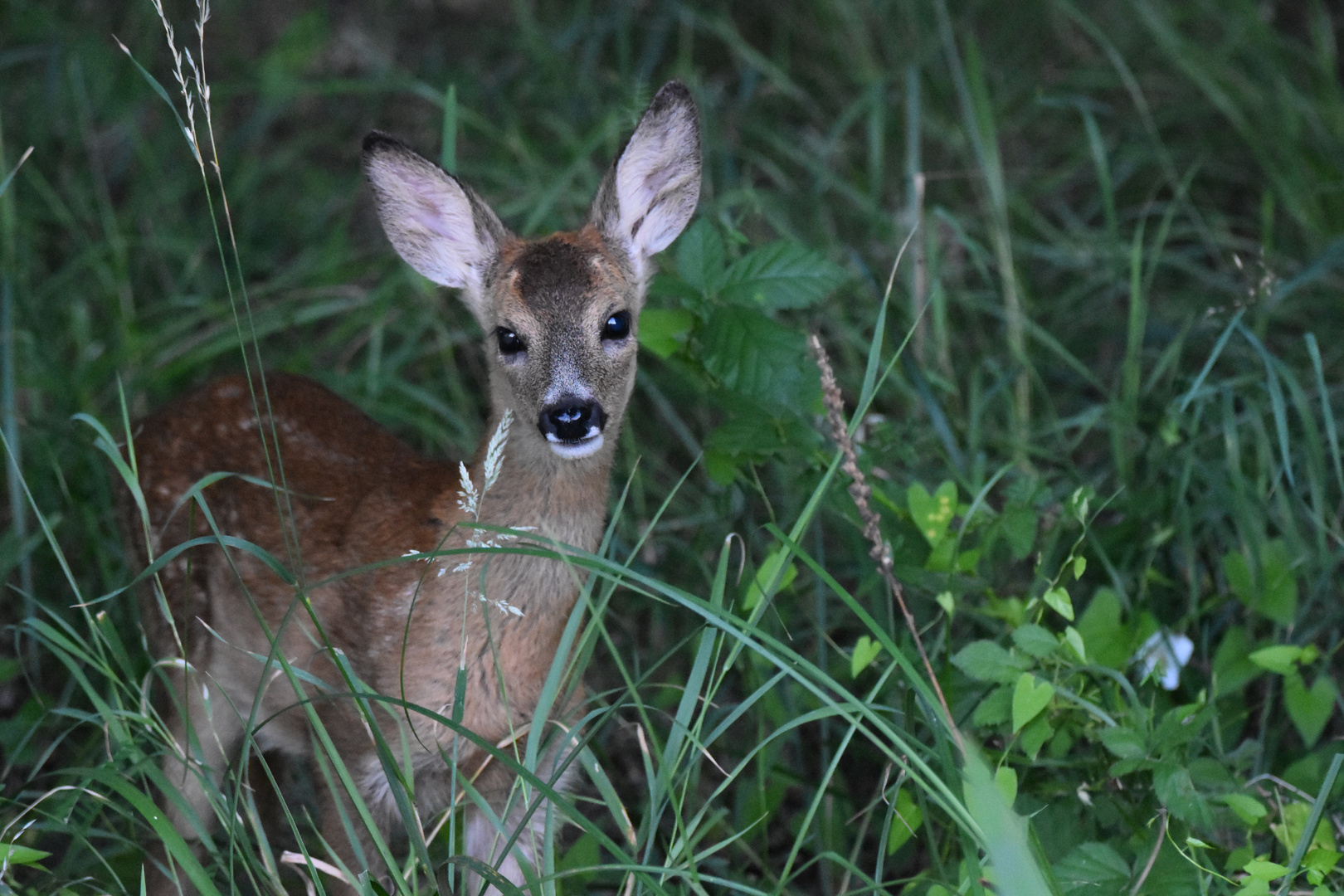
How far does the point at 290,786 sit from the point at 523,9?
293cm

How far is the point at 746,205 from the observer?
336cm

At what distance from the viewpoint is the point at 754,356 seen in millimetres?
2779

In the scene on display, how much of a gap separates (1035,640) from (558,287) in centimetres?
118

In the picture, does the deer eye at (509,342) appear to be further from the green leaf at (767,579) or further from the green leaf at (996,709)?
the green leaf at (996,709)

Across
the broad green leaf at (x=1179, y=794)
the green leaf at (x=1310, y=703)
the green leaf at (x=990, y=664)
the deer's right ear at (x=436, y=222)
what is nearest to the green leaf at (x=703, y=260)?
the deer's right ear at (x=436, y=222)

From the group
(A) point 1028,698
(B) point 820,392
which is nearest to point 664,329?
(B) point 820,392

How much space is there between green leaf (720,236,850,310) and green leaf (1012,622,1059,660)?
786 mm

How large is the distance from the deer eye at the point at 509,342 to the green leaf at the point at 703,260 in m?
0.37

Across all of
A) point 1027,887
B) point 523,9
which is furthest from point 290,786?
point 523,9

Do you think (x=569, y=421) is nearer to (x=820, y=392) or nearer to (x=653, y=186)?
(x=820, y=392)

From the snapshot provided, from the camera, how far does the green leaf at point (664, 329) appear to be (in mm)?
2945

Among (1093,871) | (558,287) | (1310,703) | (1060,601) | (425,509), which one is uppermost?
(558,287)

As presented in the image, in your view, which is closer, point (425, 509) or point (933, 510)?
point (933, 510)

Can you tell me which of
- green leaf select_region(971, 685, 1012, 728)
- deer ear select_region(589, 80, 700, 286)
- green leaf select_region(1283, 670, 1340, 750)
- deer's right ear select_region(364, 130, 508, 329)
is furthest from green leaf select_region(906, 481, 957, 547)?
deer's right ear select_region(364, 130, 508, 329)
